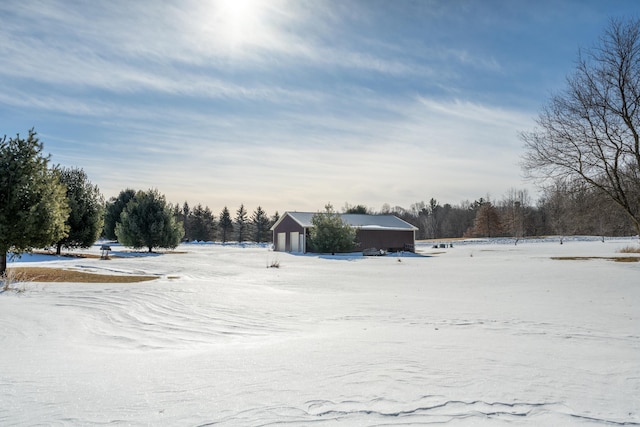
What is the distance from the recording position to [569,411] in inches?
140

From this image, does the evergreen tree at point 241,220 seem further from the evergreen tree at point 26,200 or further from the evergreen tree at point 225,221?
the evergreen tree at point 26,200

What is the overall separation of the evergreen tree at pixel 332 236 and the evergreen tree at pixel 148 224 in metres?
11.8

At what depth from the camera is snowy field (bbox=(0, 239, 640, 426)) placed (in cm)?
350

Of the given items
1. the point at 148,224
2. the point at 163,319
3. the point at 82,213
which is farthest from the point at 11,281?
the point at 148,224

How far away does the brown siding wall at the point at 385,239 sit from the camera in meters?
41.2

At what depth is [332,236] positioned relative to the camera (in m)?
35.9

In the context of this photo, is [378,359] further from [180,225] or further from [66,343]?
[180,225]

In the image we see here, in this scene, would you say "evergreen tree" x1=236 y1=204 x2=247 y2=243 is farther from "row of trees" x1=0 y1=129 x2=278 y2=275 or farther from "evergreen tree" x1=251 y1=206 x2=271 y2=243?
"row of trees" x1=0 y1=129 x2=278 y2=275

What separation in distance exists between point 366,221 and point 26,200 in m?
33.5

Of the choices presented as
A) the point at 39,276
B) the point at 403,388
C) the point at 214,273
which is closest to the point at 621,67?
the point at 214,273

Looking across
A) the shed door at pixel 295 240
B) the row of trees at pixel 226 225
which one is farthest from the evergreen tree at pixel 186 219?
the shed door at pixel 295 240

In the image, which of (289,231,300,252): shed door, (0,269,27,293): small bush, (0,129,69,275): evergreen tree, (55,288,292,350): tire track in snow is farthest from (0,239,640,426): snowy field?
(289,231,300,252): shed door

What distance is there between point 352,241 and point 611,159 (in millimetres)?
20203

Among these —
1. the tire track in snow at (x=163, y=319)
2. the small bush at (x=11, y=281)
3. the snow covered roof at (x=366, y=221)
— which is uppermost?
the snow covered roof at (x=366, y=221)
